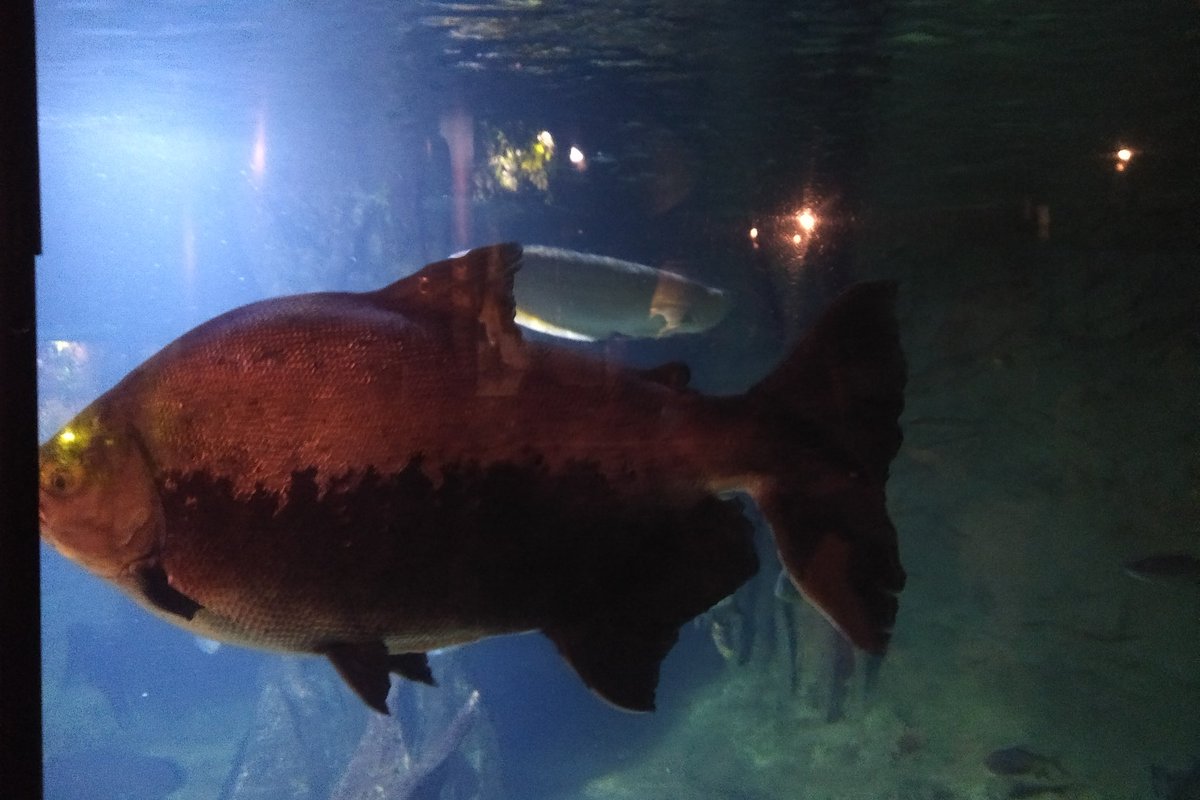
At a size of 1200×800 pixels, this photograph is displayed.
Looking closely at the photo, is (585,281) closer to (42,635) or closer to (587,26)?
(42,635)

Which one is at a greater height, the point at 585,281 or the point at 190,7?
the point at 190,7

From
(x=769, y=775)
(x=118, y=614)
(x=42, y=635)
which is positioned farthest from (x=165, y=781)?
(x=42, y=635)

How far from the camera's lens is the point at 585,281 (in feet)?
14.1

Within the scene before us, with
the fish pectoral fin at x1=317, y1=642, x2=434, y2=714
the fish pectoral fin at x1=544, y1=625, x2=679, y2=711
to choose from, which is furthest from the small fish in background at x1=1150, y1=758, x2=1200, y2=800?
the fish pectoral fin at x1=317, y1=642, x2=434, y2=714

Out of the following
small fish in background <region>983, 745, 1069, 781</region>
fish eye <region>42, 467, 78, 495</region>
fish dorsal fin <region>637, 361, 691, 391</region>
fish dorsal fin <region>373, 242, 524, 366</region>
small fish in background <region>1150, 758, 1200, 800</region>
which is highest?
fish dorsal fin <region>373, 242, 524, 366</region>

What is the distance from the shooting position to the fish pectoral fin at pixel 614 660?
153cm

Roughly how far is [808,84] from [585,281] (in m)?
5.07

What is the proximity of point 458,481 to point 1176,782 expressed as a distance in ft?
31.7

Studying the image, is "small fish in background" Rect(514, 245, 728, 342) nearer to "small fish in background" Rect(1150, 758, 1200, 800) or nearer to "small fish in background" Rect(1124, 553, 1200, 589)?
"small fish in background" Rect(1124, 553, 1200, 589)

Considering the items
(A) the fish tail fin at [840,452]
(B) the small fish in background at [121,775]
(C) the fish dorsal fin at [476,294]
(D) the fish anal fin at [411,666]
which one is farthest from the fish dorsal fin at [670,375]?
(B) the small fish in background at [121,775]

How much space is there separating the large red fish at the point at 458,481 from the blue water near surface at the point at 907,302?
5.24 metres

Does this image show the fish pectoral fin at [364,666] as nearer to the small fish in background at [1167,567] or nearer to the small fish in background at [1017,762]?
the small fish in background at [1017,762]

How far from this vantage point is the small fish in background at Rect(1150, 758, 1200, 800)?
24.7 feet

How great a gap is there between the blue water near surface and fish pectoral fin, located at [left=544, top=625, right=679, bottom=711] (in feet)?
17.5
